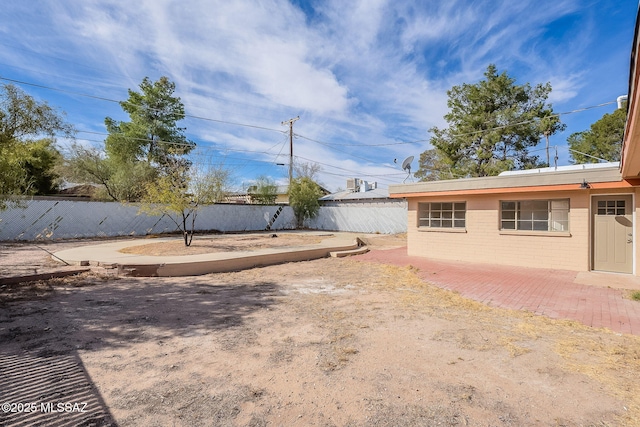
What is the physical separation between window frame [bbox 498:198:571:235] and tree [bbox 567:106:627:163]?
1540 centimetres

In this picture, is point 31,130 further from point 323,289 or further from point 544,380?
point 544,380

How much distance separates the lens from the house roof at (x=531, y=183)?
25.0ft

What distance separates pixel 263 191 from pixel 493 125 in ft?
56.6

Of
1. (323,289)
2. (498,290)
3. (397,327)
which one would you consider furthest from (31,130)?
(498,290)

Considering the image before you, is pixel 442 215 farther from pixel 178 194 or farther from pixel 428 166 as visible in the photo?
pixel 428 166

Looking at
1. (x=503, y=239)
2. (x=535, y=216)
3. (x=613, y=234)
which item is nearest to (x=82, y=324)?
(x=503, y=239)

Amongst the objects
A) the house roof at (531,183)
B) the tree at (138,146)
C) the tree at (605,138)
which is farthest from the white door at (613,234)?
the tree at (138,146)

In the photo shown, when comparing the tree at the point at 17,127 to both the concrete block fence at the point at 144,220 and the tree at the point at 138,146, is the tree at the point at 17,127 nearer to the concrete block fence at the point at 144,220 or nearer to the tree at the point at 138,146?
the concrete block fence at the point at 144,220

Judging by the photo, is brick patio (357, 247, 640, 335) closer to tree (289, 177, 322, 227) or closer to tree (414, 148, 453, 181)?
tree (289, 177, 322, 227)

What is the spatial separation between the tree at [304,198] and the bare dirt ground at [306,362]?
18.8m

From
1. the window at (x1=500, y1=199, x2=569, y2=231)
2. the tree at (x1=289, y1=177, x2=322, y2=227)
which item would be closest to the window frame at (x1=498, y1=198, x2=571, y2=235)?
the window at (x1=500, y1=199, x2=569, y2=231)

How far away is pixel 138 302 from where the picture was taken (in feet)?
17.8

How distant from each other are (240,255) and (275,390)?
710cm

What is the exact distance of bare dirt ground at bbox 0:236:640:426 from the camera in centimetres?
239
